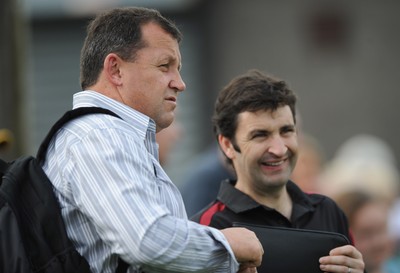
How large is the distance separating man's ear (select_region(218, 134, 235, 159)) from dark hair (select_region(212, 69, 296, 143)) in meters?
0.03

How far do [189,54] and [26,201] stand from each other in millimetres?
10881

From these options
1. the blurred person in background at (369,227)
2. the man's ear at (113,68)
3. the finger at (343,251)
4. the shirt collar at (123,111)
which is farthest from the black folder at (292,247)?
the blurred person in background at (369,227)

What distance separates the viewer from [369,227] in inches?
250

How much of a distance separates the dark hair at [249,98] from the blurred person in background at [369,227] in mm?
1736

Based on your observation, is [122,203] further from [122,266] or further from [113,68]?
[113,68]

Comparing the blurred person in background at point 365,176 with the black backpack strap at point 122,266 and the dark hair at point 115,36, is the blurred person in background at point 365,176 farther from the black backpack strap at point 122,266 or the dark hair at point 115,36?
the black backpack strap at point 122,266

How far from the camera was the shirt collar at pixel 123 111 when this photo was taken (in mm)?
3877

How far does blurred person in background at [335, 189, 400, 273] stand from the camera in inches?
247

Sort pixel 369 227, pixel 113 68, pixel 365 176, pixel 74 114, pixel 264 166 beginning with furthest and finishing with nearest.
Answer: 1. pixel 365 176
2. pixel 369 227
3. pixel 264 166
4. pixel 113 68
5. pixel 74 114

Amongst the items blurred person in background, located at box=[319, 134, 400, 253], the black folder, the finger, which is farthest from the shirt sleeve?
blurred person in background, located at box=[319, 134, 400, 253]

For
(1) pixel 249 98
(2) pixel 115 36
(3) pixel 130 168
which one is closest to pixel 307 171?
(1) pixel 249 98

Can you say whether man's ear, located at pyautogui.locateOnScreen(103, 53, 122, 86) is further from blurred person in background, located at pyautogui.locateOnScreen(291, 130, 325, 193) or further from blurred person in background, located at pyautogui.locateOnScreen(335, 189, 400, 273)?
blurred person in background, located at pyautogui.locateOnScreen(291, 130, 325, 193)

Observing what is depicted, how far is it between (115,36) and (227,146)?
3.62 feet

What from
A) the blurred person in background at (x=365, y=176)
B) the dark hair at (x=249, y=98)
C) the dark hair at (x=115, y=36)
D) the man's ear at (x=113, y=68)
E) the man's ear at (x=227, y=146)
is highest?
the dark hair at (x=115, y=36)
